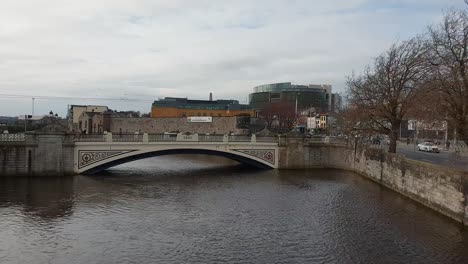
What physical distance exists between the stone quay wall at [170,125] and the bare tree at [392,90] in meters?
34.5

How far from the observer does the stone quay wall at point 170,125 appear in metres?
70.6

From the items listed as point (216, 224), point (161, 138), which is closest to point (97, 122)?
point (161, 138)

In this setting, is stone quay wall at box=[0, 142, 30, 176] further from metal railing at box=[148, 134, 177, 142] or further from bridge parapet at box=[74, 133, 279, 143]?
metal railing at box=[148, 134, 177, 142]

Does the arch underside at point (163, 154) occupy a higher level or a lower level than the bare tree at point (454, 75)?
lower

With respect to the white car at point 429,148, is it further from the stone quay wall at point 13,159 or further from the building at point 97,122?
the building at point 97,122

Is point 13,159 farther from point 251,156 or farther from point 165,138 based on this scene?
point 251,156

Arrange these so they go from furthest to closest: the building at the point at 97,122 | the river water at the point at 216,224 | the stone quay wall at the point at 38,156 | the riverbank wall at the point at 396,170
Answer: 1. the building at the point at 97,122
2. the stone quay wall at the point at 38,156
3. the riverbank wall at the point at 396,170
4. the river water at the point at 216,224

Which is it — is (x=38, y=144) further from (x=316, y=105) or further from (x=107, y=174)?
(x=316, y=105)

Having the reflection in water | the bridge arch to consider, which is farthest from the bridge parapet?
the reflection in water

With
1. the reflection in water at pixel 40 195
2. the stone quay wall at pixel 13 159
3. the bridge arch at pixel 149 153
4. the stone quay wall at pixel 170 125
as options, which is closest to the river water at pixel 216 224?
the reflection in water at pixel 40 195

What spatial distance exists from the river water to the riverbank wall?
0.90m

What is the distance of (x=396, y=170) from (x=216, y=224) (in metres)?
15.9

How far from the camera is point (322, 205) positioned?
25.6m

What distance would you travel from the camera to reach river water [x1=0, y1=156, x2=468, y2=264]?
54.6ft
